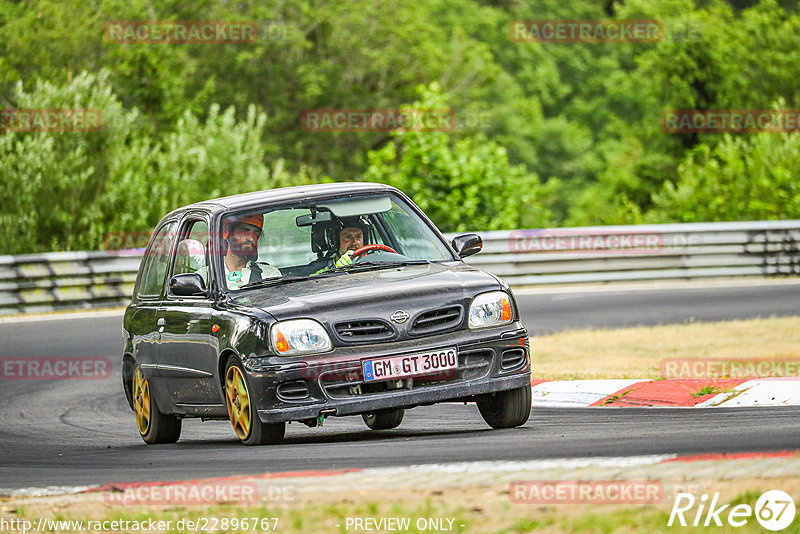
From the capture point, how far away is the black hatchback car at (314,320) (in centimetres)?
795

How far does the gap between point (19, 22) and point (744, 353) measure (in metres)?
35.6

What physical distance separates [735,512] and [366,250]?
440 centimetres

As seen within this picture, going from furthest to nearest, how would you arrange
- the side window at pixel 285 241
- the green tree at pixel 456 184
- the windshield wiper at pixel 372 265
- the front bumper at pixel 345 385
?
the green tree at pixel 456 184 < the side window at pixel 285 241 < the windshield wiper at pixel 372 265 < the front bumper at pixel 345 385

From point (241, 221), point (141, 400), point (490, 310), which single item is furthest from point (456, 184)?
point (490, 310)

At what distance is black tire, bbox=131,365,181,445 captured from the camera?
9.76 m

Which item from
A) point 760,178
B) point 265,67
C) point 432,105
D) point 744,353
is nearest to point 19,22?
point 265,67

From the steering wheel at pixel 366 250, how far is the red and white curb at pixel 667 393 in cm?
195

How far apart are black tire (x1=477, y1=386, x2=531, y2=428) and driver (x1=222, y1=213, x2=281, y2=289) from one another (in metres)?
1.58

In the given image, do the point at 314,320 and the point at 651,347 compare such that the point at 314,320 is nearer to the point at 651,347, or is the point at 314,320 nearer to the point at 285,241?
the point at 285,241

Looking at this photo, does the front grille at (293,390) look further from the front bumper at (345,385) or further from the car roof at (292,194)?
the car roof at (292,194)

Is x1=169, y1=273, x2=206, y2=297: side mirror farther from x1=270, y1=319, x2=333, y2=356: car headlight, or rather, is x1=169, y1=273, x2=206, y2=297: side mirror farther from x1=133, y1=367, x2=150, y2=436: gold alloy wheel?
x1=133, y1=367, x2=150, y2=436: gold alloy wheel

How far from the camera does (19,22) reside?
44.0 metres

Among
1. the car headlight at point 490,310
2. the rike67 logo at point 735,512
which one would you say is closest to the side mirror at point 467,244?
the car headlight at point 490,310

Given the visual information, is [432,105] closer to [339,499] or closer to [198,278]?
[198,278]
